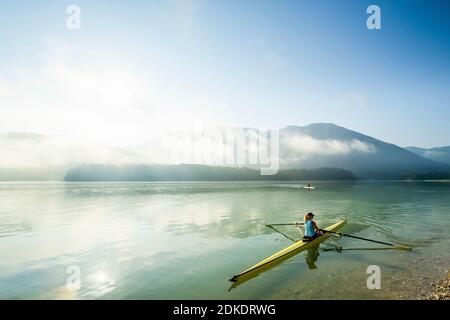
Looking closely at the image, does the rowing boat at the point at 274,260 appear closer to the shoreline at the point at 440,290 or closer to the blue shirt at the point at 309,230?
the blue shirt at the point at 309,230

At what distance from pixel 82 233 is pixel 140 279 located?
614 inches

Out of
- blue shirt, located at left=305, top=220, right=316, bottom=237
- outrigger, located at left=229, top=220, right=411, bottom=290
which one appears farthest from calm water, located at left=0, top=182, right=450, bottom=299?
blue shirt, located at left=305, top=220, right=316, bottom=237

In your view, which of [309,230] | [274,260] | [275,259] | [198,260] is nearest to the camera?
[274,260]

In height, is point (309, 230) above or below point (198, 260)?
above

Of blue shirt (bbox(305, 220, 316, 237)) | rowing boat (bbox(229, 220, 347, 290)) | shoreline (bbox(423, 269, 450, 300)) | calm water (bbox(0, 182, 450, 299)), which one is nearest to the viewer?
shoreline (bbox(423, 269, 450, 300))

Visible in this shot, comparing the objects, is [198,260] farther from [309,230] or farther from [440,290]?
[440,290]

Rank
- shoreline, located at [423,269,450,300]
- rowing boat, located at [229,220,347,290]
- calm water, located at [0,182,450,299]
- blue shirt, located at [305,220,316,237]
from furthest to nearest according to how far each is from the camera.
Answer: blue shirt, located at [305,220,316,237] → rowing boat, located at [229,220,347,290] → calm water, located at [0,182,450,299] → shoreline, located at [423,269,450,300]

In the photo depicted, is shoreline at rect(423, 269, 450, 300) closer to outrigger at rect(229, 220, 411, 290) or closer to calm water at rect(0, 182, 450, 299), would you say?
calm water at rect(0, 182, 450, 299)

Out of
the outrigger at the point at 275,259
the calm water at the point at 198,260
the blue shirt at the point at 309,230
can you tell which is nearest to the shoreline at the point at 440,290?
the calm water at the point at 198,260

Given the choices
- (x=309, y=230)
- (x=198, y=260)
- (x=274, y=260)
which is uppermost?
(x=309, y=230)

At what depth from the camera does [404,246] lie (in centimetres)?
2136

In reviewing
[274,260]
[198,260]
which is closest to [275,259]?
[274,260]
